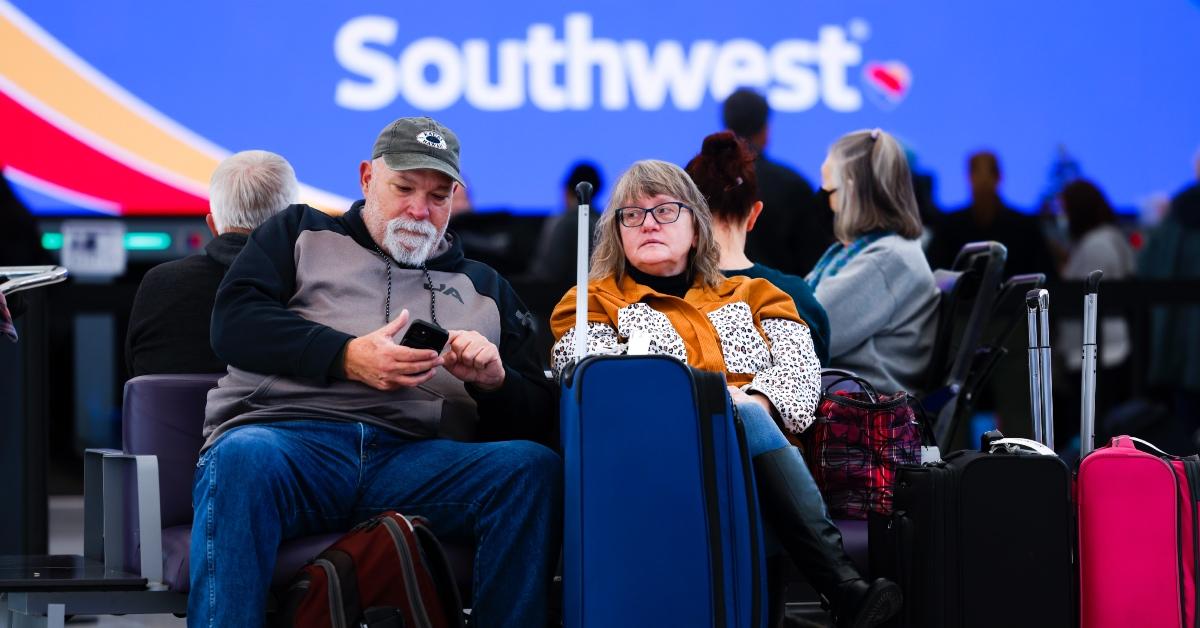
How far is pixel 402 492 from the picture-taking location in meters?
3.09

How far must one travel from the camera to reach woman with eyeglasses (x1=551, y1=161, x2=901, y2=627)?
3080 millimetres

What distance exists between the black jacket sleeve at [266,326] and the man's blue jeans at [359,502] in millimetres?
139

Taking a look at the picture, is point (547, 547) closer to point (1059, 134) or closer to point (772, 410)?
point (772, 410)

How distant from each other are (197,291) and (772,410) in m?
A: 1.29

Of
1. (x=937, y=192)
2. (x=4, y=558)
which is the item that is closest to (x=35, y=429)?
(x=4, y=558)

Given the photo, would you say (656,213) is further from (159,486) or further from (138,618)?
(138,618)

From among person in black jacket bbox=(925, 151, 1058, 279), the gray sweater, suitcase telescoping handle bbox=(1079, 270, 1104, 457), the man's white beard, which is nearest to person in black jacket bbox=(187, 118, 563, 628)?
the man's white beard

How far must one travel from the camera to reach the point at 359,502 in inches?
122

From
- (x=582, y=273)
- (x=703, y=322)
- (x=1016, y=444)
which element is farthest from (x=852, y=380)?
(x=582, y=273)

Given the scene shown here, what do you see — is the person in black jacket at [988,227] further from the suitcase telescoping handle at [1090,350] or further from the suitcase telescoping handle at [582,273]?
the suitcase telescoping handle at [582,273]

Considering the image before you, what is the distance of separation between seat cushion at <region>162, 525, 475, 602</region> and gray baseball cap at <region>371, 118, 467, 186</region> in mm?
793

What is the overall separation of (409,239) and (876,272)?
4.49 feet

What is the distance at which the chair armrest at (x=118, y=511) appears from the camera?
9.82ft

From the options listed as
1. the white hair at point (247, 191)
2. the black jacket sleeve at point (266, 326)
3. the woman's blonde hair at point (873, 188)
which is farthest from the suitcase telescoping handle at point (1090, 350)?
the white hair at point (247, 191)
